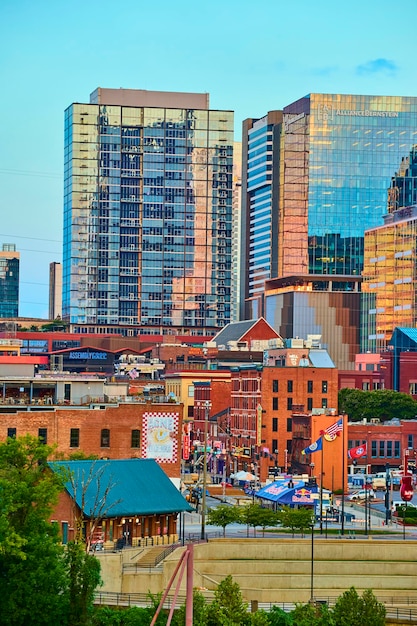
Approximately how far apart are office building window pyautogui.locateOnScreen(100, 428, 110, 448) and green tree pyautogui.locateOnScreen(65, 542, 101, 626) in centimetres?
4115

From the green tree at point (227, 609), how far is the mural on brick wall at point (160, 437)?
42.5 m

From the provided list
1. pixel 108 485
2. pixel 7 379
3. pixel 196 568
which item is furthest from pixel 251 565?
pixel 7 379

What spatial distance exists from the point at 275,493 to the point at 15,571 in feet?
156


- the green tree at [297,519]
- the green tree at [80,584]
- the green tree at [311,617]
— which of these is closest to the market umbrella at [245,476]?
the green tree at [297,519]

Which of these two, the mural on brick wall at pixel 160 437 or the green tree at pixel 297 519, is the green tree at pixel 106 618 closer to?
the green tree at pixel 297 519

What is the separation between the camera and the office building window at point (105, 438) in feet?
374

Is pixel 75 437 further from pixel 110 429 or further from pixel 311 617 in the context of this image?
pixel 311 617

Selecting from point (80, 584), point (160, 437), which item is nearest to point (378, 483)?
point (160, 437)

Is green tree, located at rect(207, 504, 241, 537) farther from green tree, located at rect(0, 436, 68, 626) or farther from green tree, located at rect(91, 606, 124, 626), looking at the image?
green tree, located at rect(91, 606, 124, 626)

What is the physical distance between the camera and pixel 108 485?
9438 centimetres

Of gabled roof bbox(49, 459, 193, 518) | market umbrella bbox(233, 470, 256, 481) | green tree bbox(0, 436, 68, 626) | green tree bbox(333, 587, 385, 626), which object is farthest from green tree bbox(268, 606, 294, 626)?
market umbrella bbox(233, 470, 256, 481)

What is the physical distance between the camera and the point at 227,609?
71.8 metres

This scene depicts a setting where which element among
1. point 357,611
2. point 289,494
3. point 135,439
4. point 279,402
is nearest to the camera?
point 357,611

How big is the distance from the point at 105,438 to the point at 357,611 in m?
43.6
